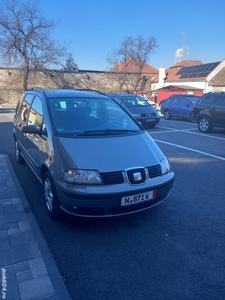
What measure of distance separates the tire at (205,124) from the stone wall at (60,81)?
30.5 metres

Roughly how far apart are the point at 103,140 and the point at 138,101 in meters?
10.5

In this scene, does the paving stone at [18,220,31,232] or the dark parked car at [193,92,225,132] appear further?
the dark parked car at [193,92,225,132]

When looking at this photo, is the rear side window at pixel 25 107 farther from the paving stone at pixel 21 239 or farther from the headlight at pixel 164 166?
the headlight at pixel 164 166

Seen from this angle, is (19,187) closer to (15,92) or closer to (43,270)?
(43,270)

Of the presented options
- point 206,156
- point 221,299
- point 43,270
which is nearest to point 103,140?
point 43,270

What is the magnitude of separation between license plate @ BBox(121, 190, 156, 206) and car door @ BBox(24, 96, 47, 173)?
1.48 metres

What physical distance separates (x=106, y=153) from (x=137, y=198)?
704 millimetres

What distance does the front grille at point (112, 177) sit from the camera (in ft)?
10.6

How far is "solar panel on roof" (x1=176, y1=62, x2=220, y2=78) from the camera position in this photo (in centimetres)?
3550

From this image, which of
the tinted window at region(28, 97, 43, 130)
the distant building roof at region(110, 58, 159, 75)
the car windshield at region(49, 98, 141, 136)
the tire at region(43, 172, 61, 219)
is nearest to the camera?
the tire at region(43, 172, 61, 219)

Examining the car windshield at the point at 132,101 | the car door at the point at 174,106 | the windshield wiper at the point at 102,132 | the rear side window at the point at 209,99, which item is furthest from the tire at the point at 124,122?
the car door at the point at 174,106

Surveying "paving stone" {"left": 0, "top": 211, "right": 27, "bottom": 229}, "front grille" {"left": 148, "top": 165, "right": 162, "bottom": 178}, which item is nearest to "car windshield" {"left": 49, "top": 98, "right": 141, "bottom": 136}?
"front grille" {"left": 148, "top": 165, "right": 162, "bottom": 178}

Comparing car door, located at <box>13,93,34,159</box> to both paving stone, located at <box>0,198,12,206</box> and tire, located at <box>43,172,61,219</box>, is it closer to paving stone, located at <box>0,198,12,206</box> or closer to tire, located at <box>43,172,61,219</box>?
paving stone, located at <box>0,198,12,206</box>

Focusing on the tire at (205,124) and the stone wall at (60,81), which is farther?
the stone wall at (60,81)
